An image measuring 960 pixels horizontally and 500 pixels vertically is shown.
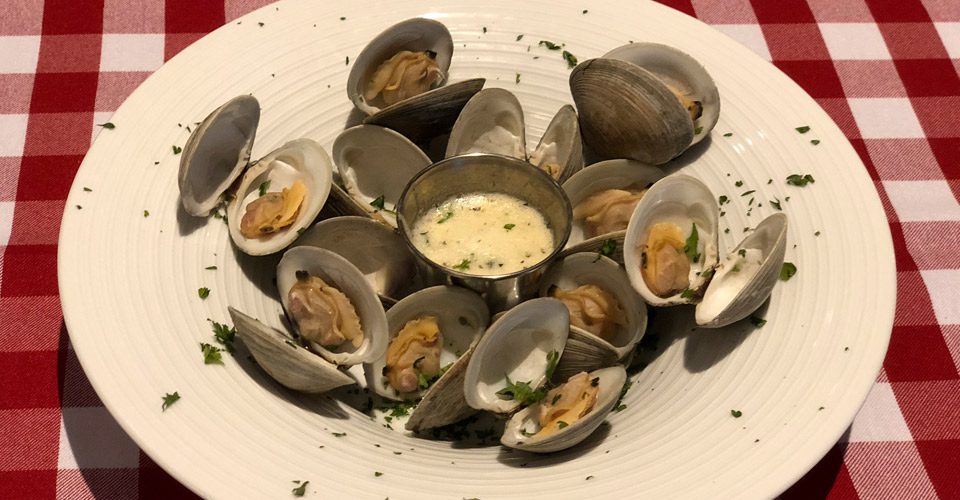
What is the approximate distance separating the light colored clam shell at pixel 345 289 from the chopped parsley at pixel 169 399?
0.40 meters

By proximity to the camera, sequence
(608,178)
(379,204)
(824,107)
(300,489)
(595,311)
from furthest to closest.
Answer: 1. (824,107)
2. (379,204)
3. (608,178)
4. (595,311)
5. (300,489)

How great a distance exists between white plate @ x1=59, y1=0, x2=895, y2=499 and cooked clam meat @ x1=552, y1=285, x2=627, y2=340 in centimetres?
14

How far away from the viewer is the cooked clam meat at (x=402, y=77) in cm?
243

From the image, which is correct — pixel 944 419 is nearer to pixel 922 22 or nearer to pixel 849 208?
pixel 849 208

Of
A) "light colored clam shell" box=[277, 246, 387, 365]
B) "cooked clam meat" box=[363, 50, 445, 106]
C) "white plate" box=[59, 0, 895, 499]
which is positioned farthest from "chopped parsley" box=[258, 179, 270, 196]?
"cooked clam meat" box=[363, 50, 445, 106]

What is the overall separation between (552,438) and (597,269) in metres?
0.61

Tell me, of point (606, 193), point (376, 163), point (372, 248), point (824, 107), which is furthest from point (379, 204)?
point (824, 107)

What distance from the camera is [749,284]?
1.84 metres

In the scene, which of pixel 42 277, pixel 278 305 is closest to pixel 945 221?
pixel 278 305

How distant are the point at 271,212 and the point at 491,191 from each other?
711mm

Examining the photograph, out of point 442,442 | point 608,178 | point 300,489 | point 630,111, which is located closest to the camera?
point 300,489

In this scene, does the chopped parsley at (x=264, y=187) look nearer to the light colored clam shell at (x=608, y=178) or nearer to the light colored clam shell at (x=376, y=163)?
the light colored clam shell at (x=376, y=163)

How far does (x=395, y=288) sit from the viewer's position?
2363mm

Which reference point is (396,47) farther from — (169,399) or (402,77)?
(169,399)
